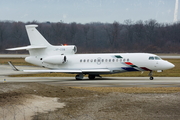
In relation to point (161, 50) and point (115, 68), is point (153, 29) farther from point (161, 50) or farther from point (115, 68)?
point (115, 68)

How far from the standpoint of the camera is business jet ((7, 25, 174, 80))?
35781 millimetres

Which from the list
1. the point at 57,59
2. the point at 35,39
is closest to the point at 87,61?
the point at 57,59

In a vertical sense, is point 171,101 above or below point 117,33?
below

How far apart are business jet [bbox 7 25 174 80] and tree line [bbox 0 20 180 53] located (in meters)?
60.8

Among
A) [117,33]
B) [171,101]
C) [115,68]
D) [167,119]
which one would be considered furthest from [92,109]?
[117,33]

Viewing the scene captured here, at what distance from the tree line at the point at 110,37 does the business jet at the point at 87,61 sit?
199 ft

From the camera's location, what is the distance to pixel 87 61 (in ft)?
124

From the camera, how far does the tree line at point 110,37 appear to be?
103438mm

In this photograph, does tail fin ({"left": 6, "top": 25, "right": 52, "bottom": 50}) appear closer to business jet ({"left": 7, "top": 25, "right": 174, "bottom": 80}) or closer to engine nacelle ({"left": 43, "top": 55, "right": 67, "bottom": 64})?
business jet ({"left": 7, "top": 25, "right": 174, "bottom": 80})

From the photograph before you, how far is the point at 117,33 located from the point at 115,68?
84169 millimetres

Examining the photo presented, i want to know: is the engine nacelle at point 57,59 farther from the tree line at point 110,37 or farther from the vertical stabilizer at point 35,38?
the tree line at point 110,37

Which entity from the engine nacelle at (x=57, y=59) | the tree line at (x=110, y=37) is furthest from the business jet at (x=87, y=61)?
the tree line at (x=110, y=37)

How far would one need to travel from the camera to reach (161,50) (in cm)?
10050

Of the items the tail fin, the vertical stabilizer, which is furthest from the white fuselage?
the vertical stabilizer
